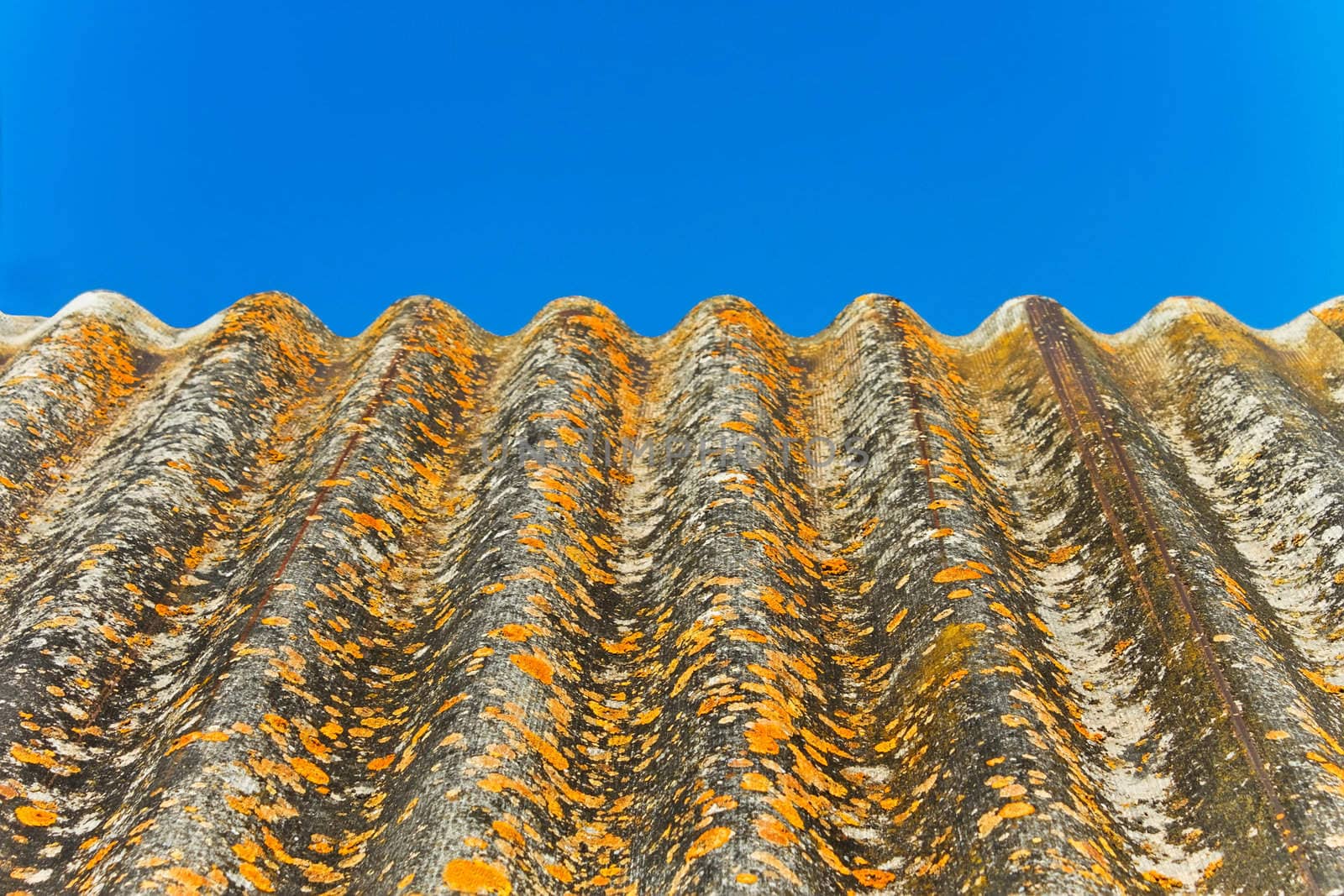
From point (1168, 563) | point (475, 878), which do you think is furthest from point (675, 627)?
point (1168, 563)

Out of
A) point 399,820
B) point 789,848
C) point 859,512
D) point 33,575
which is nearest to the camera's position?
point 789,848

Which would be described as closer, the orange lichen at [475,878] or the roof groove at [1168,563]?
the orange lichen at [475,878]

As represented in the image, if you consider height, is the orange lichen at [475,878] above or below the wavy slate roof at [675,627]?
below

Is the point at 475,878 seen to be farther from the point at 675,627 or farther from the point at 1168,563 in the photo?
the point at 1168,563

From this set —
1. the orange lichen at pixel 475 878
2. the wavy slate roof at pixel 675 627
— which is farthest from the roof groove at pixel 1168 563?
the orange lichen at pixel 475 878

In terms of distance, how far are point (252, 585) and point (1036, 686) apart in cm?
500

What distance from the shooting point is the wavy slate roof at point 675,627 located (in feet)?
14.2

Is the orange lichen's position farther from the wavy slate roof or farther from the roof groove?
the roof groove

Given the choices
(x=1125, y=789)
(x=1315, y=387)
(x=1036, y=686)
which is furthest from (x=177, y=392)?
(x=1315, y=387)

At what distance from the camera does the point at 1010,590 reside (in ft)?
19.5

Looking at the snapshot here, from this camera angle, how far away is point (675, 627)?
5.80 metres

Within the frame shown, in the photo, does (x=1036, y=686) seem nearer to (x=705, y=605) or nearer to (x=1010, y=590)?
(x=1010, y=590)

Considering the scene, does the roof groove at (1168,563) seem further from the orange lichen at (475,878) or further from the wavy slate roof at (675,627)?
the orange lichen at (475,878)

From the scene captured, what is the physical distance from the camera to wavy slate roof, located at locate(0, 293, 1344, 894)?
4.32m
